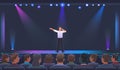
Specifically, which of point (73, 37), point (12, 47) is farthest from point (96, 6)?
point (12, 47)

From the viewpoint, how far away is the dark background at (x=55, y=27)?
1858 cm

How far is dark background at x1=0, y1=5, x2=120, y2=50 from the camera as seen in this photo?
1858cm

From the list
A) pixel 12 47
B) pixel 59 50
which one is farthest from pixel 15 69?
pixel 12 47

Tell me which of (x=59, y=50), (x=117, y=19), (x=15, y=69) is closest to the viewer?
(x=15, y=69)

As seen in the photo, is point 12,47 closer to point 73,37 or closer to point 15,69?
point 73,37

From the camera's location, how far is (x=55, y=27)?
61.3 ft

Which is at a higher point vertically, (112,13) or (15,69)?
(112,13)

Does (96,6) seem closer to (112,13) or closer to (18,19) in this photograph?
(112,13)

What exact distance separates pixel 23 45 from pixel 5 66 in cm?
1045

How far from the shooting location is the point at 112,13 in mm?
18531

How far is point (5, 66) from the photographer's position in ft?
27.3

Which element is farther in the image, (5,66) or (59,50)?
(59,50)

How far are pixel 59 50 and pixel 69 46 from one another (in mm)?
2245

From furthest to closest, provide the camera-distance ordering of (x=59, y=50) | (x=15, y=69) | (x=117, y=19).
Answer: (x=117, y=19)
(x=59, y=50)
(x=15, y=69)
